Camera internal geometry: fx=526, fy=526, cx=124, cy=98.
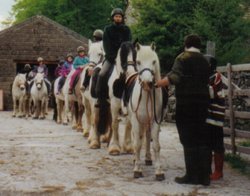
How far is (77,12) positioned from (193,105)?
138ft

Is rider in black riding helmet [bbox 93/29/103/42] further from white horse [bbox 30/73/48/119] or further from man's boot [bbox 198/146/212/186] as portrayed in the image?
white horse [bbox 30/73/48/119]

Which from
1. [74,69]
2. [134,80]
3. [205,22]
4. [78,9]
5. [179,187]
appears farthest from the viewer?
[78,9]

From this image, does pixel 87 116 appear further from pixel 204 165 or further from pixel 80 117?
pixel 204 165

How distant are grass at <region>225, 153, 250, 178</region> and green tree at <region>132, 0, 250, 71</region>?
1054cm

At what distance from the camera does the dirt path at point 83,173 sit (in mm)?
7270

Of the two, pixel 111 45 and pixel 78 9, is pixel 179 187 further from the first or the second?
pixel 78 9

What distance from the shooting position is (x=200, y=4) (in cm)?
2162

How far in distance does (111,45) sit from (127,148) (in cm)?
217

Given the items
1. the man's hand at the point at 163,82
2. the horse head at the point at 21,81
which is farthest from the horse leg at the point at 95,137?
the horse head at the point at 21,81

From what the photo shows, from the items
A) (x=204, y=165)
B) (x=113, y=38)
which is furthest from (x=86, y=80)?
(x=204, y=165)

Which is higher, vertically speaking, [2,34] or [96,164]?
[2,34]

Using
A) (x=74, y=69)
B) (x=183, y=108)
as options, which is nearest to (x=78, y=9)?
(x=74, y=69)

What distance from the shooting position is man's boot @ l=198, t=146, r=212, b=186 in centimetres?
768

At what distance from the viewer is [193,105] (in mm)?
7707
